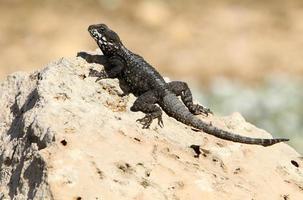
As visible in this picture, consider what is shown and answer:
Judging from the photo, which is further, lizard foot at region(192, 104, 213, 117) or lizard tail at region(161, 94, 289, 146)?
lizard foot at region(192, 104, 213, 117)

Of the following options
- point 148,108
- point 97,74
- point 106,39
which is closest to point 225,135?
point 148,108

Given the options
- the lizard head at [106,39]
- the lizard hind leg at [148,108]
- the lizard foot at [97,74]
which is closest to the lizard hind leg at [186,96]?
the lizard hind leg at [148,108]

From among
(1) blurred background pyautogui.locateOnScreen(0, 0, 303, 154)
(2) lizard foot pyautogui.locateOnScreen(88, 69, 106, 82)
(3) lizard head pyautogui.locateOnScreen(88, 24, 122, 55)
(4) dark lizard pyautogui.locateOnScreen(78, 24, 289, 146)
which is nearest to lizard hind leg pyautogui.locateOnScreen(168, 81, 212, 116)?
(4) dark lizard pyautogui.locateOnScreen(78, 24, 289, 146)

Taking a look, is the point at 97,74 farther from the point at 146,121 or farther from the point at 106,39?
the point at 106,39

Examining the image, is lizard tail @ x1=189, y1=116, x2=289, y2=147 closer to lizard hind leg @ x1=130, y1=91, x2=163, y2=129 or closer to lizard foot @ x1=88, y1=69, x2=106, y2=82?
lizard hind leg @ x1=130, y1=91, x2=163, y2=129

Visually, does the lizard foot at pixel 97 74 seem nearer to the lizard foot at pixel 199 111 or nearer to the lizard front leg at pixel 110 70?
the lizard front leg at pixel 110 70

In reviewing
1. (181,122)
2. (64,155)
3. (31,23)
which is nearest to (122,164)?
(64,155)
